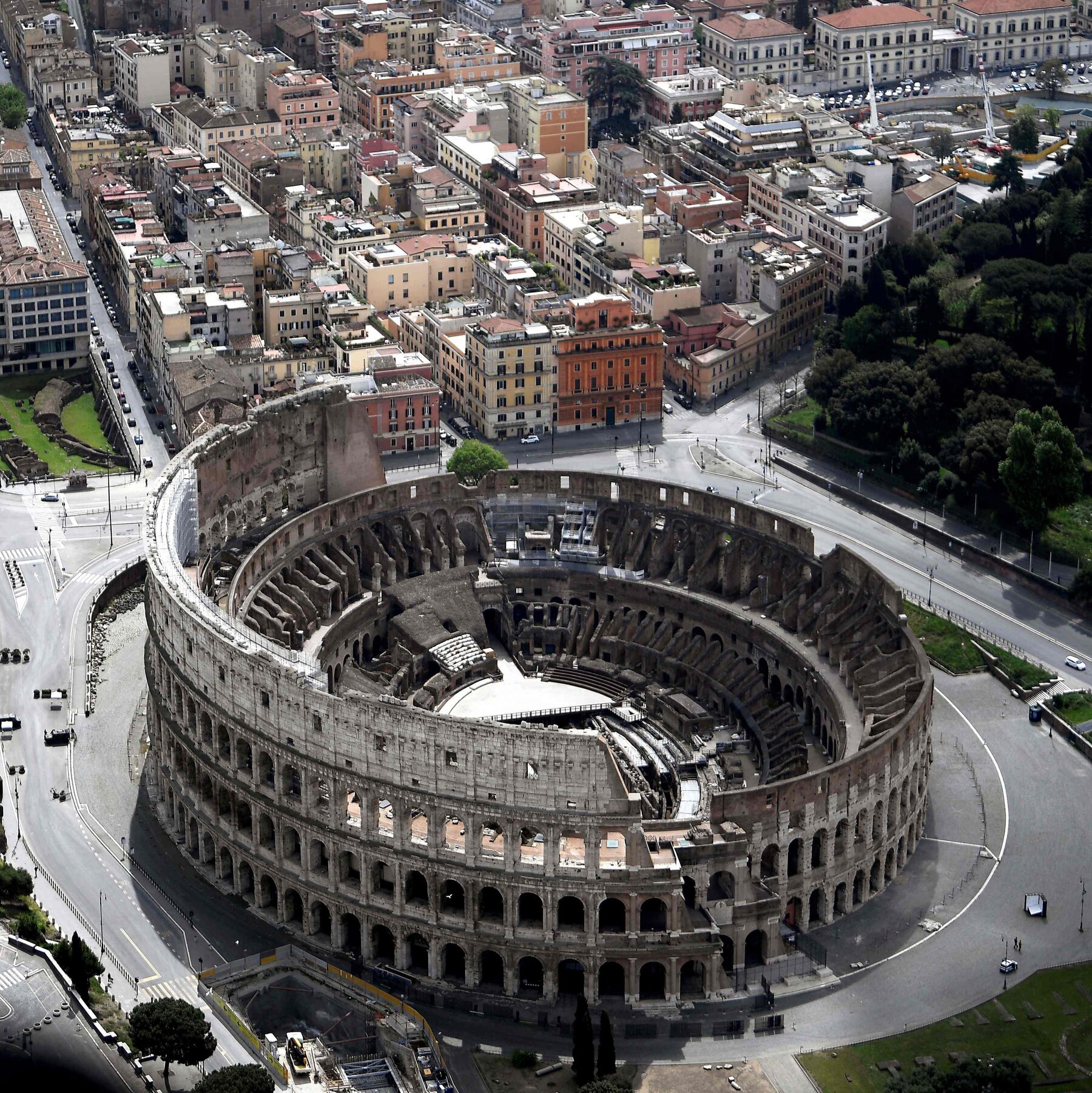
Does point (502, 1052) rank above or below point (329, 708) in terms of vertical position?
below

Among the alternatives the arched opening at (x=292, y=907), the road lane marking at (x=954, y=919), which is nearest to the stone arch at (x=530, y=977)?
the arched opening at (x=292, y=907)

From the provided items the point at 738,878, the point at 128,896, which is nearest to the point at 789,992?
the point at 738,878

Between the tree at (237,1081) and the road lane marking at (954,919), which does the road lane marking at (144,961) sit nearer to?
the tree at (237,1081)

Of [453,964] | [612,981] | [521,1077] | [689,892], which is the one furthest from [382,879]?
[689,892]

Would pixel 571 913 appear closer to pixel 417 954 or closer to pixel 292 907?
pixel 417 954

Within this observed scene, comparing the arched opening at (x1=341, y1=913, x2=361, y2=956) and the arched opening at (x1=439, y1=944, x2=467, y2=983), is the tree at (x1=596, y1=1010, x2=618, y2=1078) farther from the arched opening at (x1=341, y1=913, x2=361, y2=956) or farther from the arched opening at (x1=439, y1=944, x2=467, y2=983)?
the arched opening at (x1=341, y1=913, x2=361, y2=956)

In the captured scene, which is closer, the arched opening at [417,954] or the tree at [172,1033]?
the tree at [172,1033]

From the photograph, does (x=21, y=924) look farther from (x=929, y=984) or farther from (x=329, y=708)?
(x=929, y=984)
